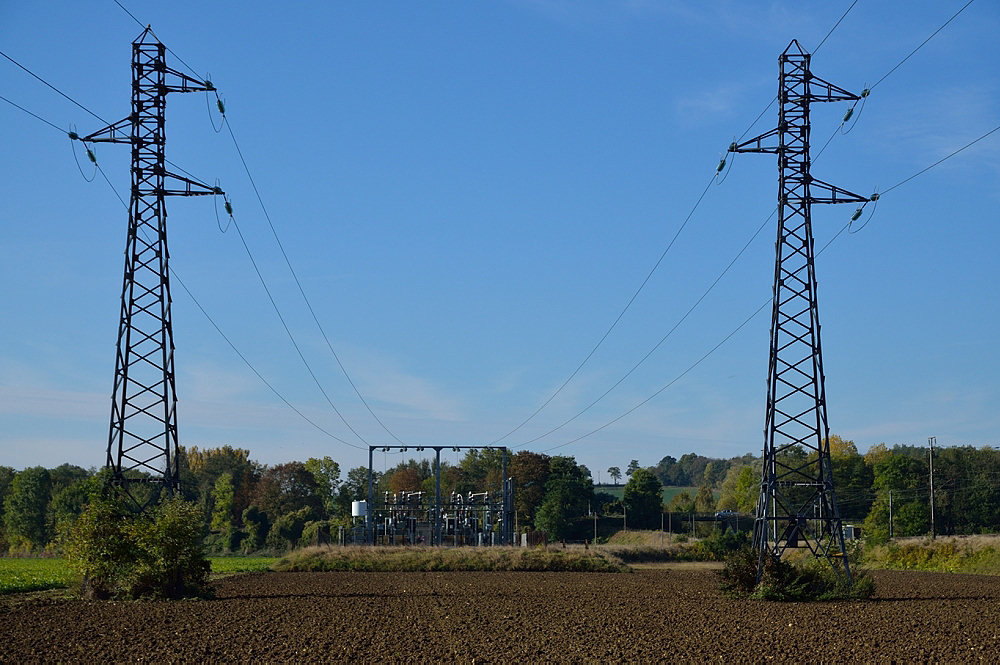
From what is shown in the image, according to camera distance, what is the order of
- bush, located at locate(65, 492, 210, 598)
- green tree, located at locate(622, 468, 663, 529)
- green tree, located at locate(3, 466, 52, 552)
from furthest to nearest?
green tree, located at locate(622, 468, 663, 529) < green tree, located at locate(3, 466, 52, 552) < bush, located at locate(65, 492, 210, 598)

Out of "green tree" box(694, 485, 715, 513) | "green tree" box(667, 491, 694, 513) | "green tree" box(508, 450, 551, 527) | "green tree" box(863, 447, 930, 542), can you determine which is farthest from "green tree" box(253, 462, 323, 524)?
"green tree" box(863, 447, 930, 542)

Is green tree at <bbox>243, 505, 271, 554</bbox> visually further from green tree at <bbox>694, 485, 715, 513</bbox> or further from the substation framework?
green tree at <bbox>694, 485, 715, 513</bbox>

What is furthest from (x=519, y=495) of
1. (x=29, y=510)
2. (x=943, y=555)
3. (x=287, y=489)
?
(x=943, y=555)

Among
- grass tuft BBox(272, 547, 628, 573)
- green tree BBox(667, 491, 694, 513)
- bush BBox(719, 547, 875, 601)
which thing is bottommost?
grass tuft BBox(272, 547, 628, 573)

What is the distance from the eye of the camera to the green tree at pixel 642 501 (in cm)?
11869

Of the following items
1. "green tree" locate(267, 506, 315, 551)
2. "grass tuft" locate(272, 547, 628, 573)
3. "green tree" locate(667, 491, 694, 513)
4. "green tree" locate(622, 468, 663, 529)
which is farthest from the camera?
"green tree" locate(667, 491, 694, 513)

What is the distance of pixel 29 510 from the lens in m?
114

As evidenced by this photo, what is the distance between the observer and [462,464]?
153m

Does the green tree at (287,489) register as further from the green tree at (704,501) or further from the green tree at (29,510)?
the green tree at (704,501)

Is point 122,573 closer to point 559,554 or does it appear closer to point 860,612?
point 860,612

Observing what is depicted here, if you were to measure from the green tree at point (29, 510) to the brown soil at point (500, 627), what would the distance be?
274 ft

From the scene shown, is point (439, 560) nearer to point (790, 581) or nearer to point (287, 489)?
point (790, 581)

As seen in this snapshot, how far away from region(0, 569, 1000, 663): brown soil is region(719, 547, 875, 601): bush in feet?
2.90

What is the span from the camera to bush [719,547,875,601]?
109ft
